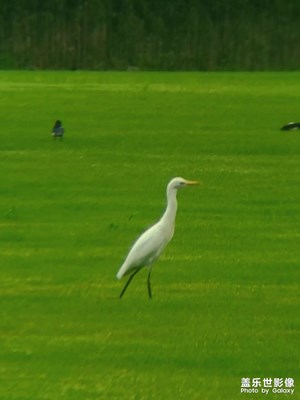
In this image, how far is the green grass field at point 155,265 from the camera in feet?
33.1

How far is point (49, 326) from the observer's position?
449 inches

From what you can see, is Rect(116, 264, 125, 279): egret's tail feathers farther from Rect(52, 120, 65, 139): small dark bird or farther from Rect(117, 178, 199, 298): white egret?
Rect(52, 120, 65, 139): small dark bird

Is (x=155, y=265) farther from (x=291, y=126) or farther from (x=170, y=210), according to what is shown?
(x=291, y=126)

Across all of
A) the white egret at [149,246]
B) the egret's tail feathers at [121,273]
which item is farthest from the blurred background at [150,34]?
the white egret at [149,246]

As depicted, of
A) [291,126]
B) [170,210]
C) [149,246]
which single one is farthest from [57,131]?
[149,246]

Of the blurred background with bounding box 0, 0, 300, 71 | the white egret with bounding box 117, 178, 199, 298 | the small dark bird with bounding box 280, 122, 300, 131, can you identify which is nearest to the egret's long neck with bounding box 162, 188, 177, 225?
the white egret with bounding box 117, 178, 199, 298

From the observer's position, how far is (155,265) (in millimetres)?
14250

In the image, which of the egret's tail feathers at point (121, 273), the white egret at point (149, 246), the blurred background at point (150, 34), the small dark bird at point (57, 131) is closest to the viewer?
the white egret at point (149, 246)

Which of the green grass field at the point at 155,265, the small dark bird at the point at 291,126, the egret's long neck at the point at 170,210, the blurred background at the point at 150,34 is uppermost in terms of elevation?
the egret's long neck at the point at 170,210

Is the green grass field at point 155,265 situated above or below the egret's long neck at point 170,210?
below

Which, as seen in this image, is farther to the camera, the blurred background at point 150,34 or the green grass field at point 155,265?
the blurred background at point 150,34

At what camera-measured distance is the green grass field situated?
33.1 ft

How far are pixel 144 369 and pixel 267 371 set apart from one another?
66cm

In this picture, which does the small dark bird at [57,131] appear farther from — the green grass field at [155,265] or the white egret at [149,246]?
the white egret at [149,246]
